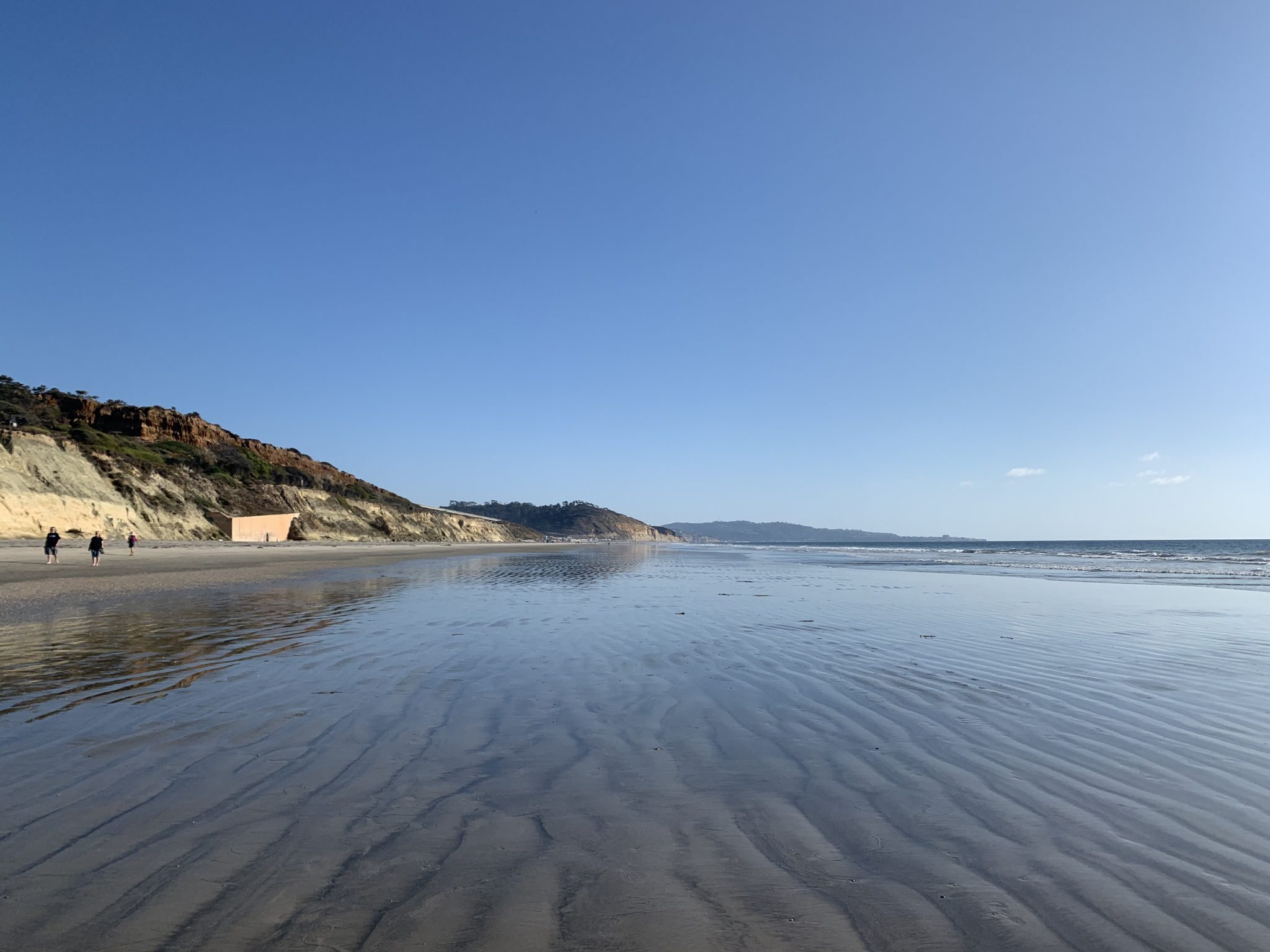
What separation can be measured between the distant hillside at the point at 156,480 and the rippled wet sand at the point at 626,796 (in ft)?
133

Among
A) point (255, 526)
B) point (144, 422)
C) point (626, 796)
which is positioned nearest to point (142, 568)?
point (626, 796)

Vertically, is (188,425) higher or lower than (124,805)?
higher

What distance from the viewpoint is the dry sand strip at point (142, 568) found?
50.1 feet

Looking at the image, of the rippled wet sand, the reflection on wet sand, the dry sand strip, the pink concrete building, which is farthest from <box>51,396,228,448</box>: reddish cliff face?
the rippled wet sand

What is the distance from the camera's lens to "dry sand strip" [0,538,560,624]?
15.3 meters

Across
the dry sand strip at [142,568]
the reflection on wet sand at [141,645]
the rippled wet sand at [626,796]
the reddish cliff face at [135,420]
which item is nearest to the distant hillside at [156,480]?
the reddish cliff face at [135,420]

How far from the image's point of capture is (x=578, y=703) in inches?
250

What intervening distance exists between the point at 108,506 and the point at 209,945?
171 feet

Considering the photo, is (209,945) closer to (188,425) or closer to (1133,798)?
(1133,798)

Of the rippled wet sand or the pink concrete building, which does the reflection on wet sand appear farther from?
the pink concrete building

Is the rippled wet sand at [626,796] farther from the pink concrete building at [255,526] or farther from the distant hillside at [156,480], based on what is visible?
the pink concrete building at [255,526]

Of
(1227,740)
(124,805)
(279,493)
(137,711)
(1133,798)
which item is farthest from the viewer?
(279,493)

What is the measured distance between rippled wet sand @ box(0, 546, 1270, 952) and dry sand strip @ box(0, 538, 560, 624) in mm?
7660

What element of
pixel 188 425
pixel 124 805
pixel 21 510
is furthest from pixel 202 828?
pixel 188 425
